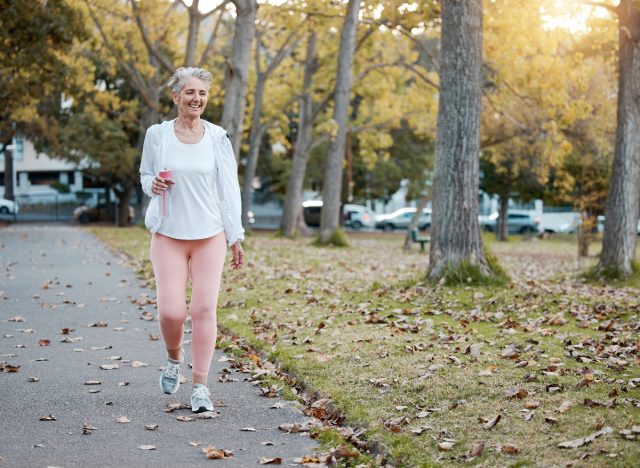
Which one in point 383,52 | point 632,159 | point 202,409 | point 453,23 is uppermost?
point 383,52

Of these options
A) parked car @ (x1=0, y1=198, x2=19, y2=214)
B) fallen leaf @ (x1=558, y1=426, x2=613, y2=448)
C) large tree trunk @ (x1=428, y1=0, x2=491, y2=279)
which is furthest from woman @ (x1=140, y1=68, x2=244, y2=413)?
parked car @ (x1=0, y1=198, x2=19, y2=214)

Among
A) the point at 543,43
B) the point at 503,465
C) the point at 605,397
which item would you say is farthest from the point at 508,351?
the point at 543,43

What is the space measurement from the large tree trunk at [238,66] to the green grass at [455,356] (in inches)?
308

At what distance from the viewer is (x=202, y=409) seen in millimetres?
6824

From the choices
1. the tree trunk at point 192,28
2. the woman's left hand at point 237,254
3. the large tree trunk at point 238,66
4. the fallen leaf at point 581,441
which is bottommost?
the fallen leaf at point 581,441

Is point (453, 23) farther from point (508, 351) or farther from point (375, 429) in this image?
point (375, 429)

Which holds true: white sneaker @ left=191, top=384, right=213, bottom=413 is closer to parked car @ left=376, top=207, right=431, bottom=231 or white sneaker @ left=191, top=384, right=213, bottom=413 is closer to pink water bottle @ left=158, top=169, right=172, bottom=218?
pink water bottle @ left=158, top=169, right=172, bottom=218

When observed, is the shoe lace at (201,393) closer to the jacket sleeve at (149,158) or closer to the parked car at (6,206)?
the jacket sleeve at (149,158)

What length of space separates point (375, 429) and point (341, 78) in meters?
24.2

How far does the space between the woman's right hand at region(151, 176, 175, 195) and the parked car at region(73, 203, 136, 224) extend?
53465 mm

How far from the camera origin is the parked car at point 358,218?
68.5m

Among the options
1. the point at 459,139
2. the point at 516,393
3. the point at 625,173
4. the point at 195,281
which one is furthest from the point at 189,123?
the point at 625,173

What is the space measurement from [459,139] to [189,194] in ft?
27.3

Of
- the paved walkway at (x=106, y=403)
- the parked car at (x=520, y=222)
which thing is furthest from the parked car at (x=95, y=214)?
the paved walkway at (x=106, y=403)
